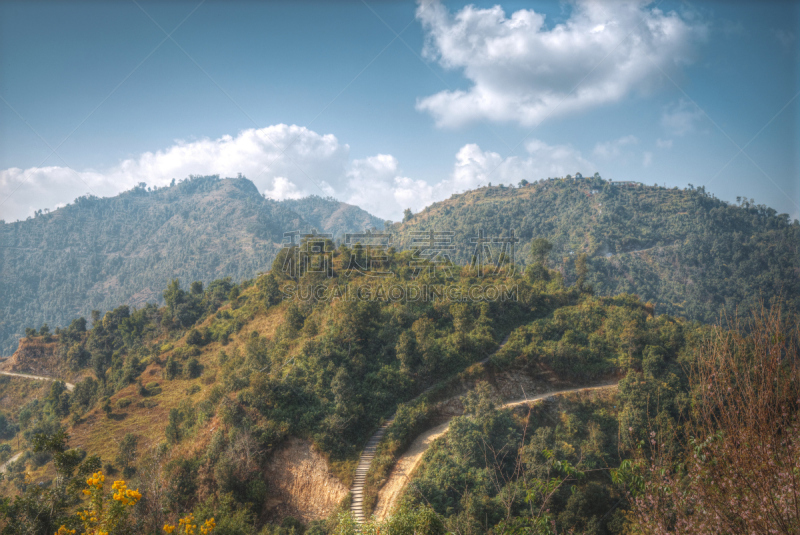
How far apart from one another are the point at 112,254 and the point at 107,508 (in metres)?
197

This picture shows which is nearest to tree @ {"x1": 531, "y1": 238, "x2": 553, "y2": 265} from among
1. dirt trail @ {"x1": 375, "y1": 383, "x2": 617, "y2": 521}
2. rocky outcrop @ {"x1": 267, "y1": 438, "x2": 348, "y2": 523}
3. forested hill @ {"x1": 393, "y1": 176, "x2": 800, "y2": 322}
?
dirt trail @ {"x1": 375, "y1": 383, "x2": 617, "y2": 521}

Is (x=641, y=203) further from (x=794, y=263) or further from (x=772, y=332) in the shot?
(x=772, y=332)

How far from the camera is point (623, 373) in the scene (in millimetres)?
27156

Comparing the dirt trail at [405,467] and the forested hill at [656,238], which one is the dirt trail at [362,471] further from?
the forested hill at [656,238]

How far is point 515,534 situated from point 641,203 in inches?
4461

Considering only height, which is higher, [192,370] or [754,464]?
[754,464]

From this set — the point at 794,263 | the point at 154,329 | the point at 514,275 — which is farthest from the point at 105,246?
the point at 794,263

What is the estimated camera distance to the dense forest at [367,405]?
1287cm

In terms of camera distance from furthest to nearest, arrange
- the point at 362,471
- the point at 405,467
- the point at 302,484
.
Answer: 1. the point at 405,467
2. the point at 362,471
3. the point at 302,484

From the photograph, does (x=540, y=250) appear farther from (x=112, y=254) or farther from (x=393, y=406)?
(x=112, y=254)

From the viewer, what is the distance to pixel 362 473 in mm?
20375

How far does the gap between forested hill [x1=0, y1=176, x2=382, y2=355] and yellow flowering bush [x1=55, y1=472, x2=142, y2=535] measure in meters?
111

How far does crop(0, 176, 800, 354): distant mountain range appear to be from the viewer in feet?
239

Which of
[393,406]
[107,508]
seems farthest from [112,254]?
[107,508]
